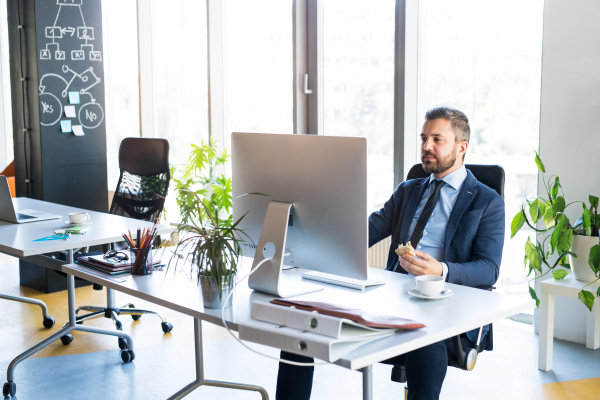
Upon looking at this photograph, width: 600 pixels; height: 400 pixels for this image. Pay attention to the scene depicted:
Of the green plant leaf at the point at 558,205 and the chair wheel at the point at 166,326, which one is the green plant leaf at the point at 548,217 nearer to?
the green plant leaf at the point at 558,205

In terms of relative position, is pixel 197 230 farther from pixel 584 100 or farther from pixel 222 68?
pixel 222 68

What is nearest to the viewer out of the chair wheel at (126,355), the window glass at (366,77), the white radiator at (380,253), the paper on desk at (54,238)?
the paper on desk at (54,238)

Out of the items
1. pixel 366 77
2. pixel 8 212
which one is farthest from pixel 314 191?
pixel 366 77

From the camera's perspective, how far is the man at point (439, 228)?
76.9 inches

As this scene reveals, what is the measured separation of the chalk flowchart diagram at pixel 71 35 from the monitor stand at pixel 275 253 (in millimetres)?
3192

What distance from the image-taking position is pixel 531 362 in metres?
3.22

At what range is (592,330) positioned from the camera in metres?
3.38

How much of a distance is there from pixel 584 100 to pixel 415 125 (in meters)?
1.16

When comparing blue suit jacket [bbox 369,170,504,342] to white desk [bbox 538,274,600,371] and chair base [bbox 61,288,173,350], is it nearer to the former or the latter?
white desk [bbox 538,274,600,371]

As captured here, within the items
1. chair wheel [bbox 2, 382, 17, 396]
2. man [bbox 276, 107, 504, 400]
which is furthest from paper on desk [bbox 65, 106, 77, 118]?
man [bbox 276, 107, 504, 400]

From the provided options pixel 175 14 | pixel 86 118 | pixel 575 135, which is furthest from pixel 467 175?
pixel 175 14

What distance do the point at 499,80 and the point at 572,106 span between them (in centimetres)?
53

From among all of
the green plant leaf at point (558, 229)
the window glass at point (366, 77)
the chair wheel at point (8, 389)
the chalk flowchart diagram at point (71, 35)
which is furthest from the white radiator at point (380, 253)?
the chalk flowchart diagram at point (71, 35)

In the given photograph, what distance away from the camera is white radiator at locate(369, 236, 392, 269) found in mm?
4250
